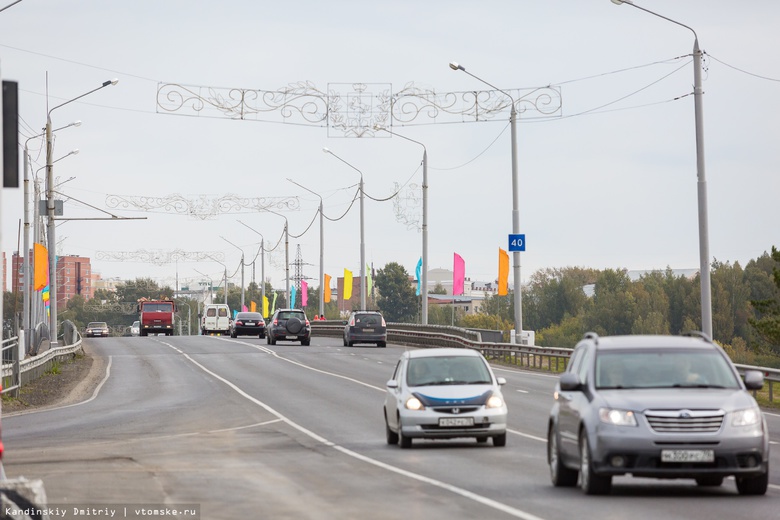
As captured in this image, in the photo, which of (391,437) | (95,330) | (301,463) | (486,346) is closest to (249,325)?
(486,346)

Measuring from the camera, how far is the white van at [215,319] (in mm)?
99750

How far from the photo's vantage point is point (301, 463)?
17.6m

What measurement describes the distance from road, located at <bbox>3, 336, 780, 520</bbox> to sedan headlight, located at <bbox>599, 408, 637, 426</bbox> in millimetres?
743

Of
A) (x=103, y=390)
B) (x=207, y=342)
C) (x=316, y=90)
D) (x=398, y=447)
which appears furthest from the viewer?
(x=207, y=342)

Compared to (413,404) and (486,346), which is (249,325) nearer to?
(486,346)

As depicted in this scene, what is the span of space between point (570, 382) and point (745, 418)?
167cm

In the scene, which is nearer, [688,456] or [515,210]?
[688,456]

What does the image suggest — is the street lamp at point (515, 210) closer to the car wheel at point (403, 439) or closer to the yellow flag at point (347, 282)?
the car wheel at point (403, 439)

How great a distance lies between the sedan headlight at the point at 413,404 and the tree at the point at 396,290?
6975 inches

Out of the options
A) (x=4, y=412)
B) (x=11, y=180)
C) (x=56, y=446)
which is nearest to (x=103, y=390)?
(x=4, y=412)

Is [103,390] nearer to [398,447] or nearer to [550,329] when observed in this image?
[398,447]

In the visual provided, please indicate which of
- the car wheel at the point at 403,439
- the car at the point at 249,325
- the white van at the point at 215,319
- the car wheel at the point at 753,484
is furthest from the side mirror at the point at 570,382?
the white van at the point at 215,319

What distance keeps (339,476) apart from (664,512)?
497 cm

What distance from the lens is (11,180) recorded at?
8.41 meters
